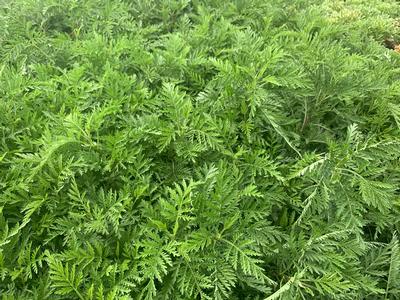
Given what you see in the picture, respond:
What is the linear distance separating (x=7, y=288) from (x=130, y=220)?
0.46 metres

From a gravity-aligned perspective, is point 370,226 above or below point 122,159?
below

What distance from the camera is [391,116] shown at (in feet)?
6.34

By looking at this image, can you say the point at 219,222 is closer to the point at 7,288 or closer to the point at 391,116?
the point at 7,288

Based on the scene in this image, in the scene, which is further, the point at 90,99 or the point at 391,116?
the point at 391,116

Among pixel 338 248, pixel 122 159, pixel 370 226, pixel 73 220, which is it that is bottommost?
pixel 370 226

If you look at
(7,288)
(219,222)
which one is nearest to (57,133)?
(7,288)

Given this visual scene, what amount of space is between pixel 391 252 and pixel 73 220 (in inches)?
46.2

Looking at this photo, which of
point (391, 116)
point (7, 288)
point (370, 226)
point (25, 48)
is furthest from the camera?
point (25, 48)

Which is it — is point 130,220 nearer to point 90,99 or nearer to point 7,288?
point 7,288

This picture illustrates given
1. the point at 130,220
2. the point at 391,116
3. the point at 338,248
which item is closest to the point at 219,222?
the point at 130,220

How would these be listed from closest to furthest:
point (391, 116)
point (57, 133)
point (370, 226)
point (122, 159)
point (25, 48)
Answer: point (122, 159) < point (57, 133) < point (370, 226) < point (391, 116) < point (25, 48)

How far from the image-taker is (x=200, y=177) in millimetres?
1467

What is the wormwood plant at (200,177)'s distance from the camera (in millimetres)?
1340

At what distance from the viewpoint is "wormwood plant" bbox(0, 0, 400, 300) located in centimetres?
134
